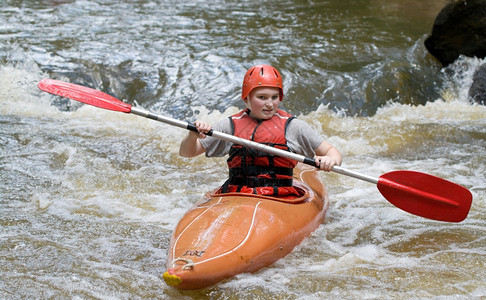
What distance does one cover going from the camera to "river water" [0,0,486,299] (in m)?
3.03

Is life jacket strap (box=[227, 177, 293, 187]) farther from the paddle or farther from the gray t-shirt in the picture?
the paddle

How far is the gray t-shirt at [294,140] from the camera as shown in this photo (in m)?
3.51

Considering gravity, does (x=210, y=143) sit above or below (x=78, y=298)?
above

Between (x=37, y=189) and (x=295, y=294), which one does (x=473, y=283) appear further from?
(x=37, y=189)

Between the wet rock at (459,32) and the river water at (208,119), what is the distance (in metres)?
0.18

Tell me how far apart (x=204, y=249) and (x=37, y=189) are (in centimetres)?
196

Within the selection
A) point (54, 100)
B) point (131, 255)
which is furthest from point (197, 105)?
point (131, 255)

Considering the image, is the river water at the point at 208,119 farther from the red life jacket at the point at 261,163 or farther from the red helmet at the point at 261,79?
the red helmet at the point at 261,79

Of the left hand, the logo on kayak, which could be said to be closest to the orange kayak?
the logo on kayak

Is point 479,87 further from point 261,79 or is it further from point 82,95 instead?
point 82,95

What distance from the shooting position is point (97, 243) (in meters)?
3.41

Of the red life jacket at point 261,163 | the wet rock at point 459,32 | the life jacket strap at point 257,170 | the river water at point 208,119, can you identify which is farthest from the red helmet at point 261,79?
the wet rock at point 459,32

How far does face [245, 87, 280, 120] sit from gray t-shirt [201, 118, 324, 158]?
16 centimetres

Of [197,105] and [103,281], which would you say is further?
[197,105]
